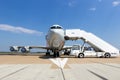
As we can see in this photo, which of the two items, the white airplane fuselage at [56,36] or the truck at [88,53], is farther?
the truck at [88,53]

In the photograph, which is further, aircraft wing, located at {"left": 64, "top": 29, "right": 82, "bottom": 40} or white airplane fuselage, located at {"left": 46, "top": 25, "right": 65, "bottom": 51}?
aircraft wing, located at {"left": 64, "top": 29, "right": 82, "bottom": 40}

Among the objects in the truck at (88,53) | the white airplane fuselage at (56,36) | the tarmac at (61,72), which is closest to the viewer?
the tarmac at (61,72)

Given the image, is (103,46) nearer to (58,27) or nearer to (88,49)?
(88,49)

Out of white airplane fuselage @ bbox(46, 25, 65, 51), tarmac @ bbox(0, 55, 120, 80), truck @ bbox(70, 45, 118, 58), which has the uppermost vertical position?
white airplane fuselage @ bbox(46, 25, 65, 51)

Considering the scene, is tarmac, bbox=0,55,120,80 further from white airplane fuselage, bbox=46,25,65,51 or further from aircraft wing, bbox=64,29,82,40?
aircraft wing, bbox=64,29,82,40

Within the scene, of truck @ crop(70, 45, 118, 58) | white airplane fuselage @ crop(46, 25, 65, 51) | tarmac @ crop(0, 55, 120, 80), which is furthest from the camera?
truck @ crop(70, 45, 118, 58)

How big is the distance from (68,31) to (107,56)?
845 centimetres

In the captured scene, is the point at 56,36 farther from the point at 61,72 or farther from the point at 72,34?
the point at 61,72

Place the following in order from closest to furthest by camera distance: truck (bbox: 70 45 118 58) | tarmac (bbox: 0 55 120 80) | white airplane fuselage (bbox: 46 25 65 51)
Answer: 1. tarmac (bbox: 0 55 120 80)
2. white airplane fuselage (bbox: 46 25 65 51)
3. truck (bbox: 70 45 118 58)

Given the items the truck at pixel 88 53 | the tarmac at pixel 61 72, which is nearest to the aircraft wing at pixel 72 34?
the truck at pixel 88 53

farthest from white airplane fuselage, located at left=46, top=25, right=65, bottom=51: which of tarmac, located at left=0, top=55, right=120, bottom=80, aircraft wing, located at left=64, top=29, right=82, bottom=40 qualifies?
tarmac, located at left=0, top=55, right=120, bottom=80

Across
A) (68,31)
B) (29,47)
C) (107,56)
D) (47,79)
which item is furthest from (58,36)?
(47,79)

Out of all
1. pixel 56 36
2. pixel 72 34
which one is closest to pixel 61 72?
pixel 56 36

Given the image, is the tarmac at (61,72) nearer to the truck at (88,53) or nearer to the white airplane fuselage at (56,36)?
the white airplane fuselage at (56,36)
